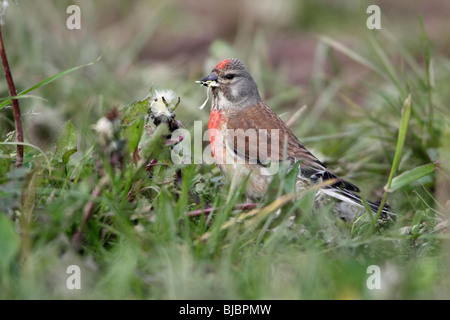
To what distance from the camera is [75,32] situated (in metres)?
6.84

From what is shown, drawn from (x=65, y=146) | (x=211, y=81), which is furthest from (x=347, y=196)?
(x=65, y=146)

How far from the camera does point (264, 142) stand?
392 cm

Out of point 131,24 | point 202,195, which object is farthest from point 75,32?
point 202,195

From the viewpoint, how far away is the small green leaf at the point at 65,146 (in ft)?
10.3

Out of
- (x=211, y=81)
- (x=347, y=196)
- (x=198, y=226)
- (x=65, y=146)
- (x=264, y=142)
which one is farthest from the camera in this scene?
(x=211, y=81)

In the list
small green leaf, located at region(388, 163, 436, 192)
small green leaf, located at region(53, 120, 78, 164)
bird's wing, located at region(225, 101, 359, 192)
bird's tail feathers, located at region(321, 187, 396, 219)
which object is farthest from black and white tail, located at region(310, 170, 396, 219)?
small green leaf, located at region(53, 120, 78, 164)

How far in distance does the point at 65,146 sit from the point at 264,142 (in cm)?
132

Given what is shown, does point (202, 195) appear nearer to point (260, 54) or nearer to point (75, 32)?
point (260, 54)

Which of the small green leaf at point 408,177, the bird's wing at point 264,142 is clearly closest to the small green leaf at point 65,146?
the bird's wing at point 264,142

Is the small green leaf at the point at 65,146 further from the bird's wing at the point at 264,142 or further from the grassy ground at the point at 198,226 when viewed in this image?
the bird's wing at the point at 264,142

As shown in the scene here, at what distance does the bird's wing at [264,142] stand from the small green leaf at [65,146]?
1091 mm

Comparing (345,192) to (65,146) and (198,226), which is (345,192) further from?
(65,146)

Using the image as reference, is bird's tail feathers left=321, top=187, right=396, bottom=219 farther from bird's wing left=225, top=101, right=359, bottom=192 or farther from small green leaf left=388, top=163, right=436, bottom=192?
small green leaf left=388, top=163, right=436, bottom=192
